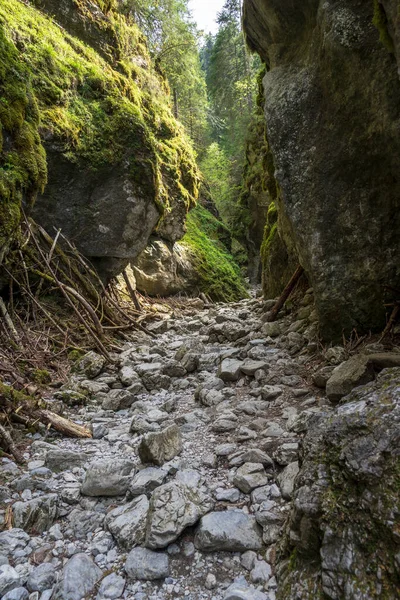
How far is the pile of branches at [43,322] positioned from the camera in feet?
10.6

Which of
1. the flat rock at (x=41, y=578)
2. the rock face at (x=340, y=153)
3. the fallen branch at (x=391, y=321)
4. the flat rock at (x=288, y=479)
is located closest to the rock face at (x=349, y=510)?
the flat rock at (x=288, y=479)

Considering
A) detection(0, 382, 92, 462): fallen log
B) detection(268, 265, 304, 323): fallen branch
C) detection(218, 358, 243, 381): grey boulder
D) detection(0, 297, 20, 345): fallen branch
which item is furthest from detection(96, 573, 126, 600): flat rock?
detection(268, 265, 304, 323): fallen branch

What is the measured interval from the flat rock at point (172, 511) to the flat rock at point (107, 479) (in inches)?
17.0

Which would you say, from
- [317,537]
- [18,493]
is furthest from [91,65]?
[317,537]

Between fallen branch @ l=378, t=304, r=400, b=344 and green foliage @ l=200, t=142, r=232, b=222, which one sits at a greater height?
green foliage @ l=200, t=142, r=232, b=222

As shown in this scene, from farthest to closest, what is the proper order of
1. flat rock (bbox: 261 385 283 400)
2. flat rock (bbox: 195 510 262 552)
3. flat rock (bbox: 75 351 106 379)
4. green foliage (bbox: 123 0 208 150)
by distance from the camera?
green foliage (bbox: 123 0 208 150) → flat rock (bbox: 75 351 106 379) → flat rock (bbox: 261 385 283 400) → flat rock (bbox: 195 510 262 552)

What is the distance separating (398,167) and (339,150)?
2.43ft

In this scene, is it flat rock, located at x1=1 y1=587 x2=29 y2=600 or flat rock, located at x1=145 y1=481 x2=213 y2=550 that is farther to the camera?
flat rock, located at x1=145 y1=481 x2=213 y2=550

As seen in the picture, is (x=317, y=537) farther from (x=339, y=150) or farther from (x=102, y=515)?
(x=339, y=150)

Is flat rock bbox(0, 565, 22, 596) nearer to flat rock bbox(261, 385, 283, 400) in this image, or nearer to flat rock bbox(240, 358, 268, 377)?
flat rock bbox(261, 385, 283, 400)

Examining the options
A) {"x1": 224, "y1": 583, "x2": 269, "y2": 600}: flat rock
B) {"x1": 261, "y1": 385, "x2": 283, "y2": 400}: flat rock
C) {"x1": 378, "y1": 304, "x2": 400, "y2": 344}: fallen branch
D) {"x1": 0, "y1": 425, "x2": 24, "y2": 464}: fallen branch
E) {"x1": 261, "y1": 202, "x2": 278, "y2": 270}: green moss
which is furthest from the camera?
{"x1": 261, "y1": 202, "x2": 278, "y2": 270}: green moss

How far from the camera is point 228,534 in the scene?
176 cm

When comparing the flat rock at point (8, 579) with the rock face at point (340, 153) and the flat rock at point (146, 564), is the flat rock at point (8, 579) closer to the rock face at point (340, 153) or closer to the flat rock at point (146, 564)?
the flat rock at point (146, 564)

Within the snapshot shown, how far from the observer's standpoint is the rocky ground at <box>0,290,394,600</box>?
1627 millimetres
